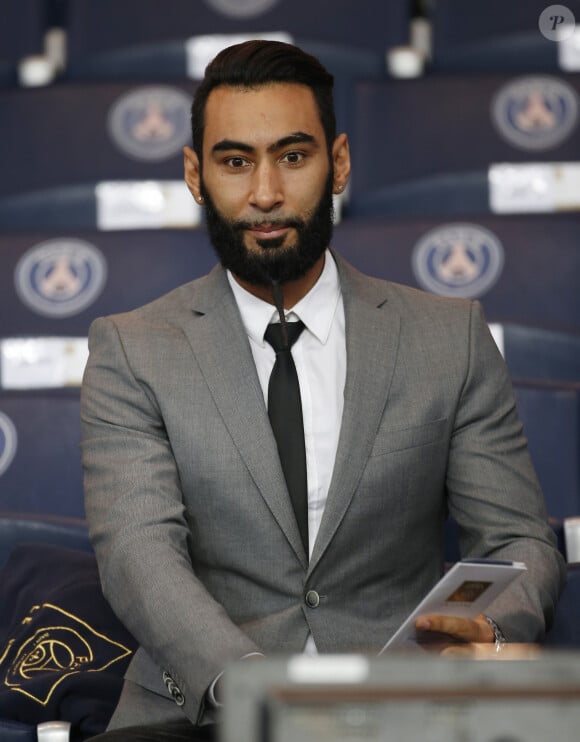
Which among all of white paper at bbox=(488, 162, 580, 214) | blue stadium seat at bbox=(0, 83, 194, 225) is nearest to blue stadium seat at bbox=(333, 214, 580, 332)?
white paper at bbox=(488, 162, 580, 214)

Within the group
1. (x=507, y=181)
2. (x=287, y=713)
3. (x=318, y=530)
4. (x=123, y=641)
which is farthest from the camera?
(x=507, y=181)

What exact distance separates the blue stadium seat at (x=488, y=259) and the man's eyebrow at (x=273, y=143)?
0.53 metres

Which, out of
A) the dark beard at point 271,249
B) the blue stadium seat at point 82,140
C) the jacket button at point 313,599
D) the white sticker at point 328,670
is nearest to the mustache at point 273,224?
the dark beard at point 271,249

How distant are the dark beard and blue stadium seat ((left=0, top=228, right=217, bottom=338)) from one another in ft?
1.77

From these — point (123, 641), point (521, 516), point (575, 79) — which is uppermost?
point (575, 79)

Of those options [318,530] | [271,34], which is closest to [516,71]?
[271,34]

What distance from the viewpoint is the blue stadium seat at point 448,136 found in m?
1.77

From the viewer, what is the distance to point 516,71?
1916 mm

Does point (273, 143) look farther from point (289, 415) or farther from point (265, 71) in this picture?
point (289, 415)

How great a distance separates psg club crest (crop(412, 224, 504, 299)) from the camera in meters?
1.58

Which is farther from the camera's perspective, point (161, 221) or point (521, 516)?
point (161, 221)

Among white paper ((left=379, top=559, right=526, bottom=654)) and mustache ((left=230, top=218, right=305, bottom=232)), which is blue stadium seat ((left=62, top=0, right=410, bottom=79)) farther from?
white paper ((left=379, top=559, right=526, bottom=654))

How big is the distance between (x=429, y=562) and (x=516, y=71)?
1.06 m

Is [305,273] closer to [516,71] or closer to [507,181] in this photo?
[507,181]
